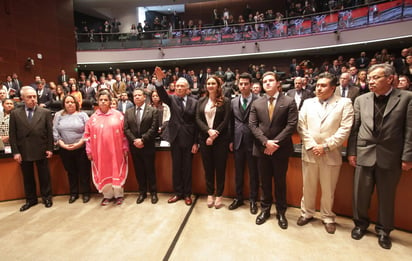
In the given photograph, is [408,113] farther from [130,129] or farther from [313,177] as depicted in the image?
[130,129]

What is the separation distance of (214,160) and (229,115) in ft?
1.88

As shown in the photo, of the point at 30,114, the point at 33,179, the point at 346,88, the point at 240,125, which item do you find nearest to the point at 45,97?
the point at 30,114

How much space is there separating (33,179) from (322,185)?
3.48 metres

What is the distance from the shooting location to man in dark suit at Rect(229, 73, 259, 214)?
264 centimetres

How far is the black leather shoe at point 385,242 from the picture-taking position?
2002 millimetres

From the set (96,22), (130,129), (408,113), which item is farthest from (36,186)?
(96,22)

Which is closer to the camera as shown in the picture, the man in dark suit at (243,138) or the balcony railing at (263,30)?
the man in dark suit at (243,138)

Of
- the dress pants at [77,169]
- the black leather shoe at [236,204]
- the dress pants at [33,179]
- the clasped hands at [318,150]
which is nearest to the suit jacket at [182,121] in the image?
the black leather shoe at [236,204]

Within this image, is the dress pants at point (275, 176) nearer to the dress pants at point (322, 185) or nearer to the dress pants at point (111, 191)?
the dress pants at point (322, 185)

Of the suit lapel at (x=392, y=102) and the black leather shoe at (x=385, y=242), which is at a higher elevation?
the suit lapel at (x=392, y=102)

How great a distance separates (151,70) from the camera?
15547 mm

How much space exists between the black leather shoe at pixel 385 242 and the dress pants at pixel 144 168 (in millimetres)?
2456

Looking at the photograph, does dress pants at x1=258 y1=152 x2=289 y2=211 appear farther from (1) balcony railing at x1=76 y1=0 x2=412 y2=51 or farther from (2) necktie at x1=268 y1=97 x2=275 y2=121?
(1) balcony railing at x1=76 y1=0 x2=412 y2=51

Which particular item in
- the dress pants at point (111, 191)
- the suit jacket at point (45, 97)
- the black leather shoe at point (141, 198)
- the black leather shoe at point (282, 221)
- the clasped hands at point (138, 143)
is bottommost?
the black leather shoe at point (282, 221)
